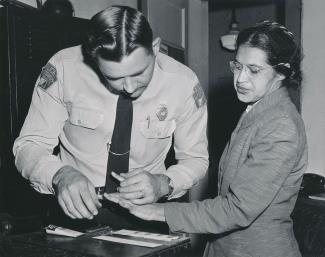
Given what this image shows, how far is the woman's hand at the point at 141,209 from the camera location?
1.55 meters

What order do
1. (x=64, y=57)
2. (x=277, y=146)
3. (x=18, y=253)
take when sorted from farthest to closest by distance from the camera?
(x=64, y=57)
(x=277, y=146)
(x=18, y=253)

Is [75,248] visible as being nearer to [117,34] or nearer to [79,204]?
[79,204]

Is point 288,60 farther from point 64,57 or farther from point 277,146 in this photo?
point 64,57

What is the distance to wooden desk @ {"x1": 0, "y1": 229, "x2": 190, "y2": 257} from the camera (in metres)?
1.27

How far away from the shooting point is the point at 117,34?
1.63m

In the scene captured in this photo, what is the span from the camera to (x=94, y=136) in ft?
6.55

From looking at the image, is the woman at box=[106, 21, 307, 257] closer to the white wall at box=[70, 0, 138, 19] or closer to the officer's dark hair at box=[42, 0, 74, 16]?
the officer's dark hair at box=[42, 0, 74, 16]

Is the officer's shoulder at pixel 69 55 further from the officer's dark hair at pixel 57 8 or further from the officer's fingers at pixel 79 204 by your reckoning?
the officer's dark hair at pixel 57 8

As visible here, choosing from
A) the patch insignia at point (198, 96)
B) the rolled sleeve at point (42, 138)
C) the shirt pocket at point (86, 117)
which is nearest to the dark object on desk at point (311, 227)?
the patch insignia at point (198, 96)

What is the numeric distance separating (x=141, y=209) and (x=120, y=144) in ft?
1.30

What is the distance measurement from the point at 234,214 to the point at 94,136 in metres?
0.76

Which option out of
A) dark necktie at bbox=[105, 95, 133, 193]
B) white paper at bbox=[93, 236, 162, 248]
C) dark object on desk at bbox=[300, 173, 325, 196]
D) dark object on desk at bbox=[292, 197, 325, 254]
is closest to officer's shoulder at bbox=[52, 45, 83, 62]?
dark necktie at bbox=[105, 95, 133, 193]

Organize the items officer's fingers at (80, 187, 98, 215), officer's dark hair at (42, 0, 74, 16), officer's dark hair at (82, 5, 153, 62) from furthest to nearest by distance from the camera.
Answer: officer's dark hair at (42, 0, 74, 16), officer's dark hair at (82, 5, 153, 62), officer's fingers at (80, 187, 98, 215)

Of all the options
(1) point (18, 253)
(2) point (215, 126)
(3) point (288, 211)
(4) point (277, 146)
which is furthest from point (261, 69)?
(2) point (215, 126)
